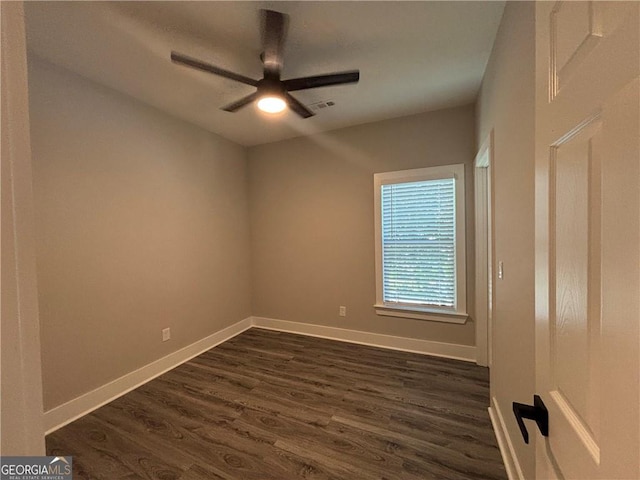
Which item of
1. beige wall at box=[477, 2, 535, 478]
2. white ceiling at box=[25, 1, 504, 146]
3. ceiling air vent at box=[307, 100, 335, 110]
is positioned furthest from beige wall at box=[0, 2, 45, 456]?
ceiling air vent at box=[307, 100, 335, 110]

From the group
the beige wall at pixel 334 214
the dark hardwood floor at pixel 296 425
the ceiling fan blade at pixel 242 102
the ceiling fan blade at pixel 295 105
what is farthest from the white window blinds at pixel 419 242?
the ceiling fan blade at pixel 242 102

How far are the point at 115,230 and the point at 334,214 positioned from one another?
2241mm

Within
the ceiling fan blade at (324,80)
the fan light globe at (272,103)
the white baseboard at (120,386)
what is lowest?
the white baseboard at (120,386)

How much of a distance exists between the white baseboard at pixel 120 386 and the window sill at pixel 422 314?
207cm

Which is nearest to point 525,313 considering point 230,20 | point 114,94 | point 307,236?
point 230,20

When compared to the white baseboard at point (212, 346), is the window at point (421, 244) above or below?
above

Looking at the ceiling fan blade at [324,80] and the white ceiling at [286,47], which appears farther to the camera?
the ceiling fan blade at [324,80]

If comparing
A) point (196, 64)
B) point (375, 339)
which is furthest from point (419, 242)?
point (196, 64)

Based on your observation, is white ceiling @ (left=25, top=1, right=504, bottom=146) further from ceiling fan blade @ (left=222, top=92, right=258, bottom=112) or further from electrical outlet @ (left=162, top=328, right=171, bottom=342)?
electrical outlet @ (left=162, top=328, right=171, bottom=342)

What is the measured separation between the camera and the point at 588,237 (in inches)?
18.7

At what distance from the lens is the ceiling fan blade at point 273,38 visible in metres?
1.49

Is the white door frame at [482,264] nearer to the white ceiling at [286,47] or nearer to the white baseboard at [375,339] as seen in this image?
the white baseboard at [375,339]

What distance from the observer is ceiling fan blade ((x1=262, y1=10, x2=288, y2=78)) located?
4.89 ft

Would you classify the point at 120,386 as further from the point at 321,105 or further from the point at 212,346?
the point at 321,105
